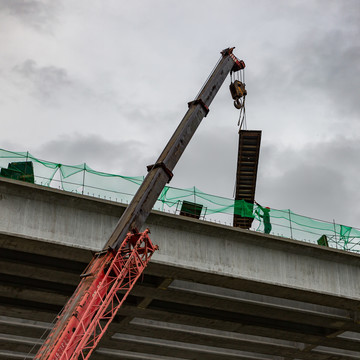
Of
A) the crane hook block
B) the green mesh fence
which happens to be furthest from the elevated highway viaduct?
the crane hook block

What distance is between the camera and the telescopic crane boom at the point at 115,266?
61.9 feet

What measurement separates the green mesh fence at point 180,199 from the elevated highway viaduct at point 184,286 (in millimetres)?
649

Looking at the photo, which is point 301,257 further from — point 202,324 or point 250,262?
point 202,324

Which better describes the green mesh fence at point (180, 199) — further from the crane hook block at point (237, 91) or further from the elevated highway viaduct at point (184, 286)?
the crane hook block at point (237, 91)

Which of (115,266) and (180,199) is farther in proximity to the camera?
(180,199)

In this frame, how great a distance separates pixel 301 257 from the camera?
88.2ft

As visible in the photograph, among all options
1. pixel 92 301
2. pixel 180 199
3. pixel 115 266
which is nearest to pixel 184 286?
pixel 180 199

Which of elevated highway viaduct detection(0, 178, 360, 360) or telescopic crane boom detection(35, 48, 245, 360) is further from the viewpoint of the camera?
elevated highway viaduct detection(0, 178, 360, 360)

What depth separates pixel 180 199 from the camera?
1008 inches

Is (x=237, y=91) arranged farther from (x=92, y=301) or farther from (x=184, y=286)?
(x=92, y=301)

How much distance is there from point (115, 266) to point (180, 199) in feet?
17.9

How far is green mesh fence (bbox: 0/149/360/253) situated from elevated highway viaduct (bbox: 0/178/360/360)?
65 centimetres

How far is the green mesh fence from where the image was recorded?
23906 millimetres

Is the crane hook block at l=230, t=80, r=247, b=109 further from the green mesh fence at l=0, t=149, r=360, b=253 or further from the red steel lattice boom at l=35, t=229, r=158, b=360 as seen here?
the red steel lattice boom at l=35, t=229, r=158, b=360
